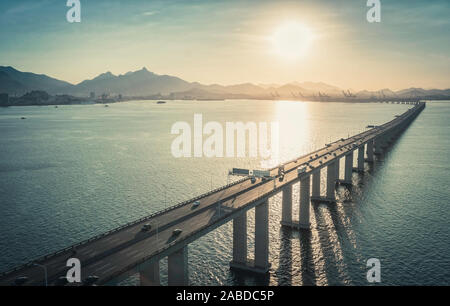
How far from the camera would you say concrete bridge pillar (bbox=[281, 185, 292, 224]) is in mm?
83688

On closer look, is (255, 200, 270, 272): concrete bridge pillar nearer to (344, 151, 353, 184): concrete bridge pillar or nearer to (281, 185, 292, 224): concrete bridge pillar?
(281, 185, 292, 224): concrete bridge pillar

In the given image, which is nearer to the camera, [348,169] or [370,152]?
[348,169]

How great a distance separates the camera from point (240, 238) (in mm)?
65000

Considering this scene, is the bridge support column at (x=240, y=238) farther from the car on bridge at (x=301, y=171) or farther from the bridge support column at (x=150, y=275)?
the car on bridge at (x=301, y=171)

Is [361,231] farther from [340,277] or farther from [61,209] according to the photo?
[61,209]

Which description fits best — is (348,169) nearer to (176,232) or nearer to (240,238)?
(240,238)

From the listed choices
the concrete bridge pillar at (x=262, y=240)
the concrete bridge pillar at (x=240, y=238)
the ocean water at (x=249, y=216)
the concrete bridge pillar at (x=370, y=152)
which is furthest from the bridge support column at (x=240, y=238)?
the concrete bridge pillar at (x=370, y=152)

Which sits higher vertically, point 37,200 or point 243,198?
point 243,198

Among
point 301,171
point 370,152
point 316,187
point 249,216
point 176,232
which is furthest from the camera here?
point 370,152

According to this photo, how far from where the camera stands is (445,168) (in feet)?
495

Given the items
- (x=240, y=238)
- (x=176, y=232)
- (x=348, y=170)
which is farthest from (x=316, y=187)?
(x=176, y=232)

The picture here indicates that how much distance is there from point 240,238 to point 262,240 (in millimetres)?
4058
